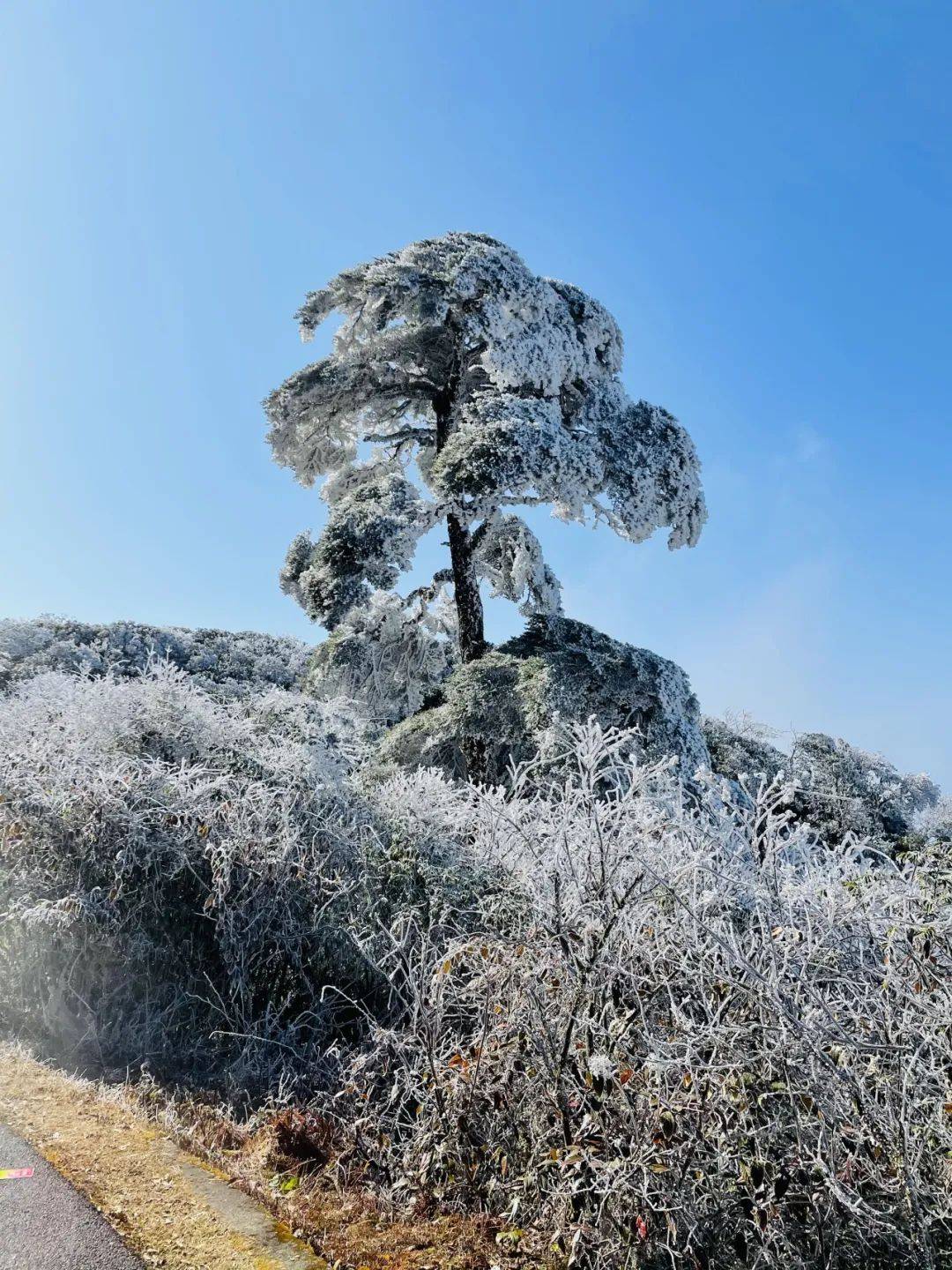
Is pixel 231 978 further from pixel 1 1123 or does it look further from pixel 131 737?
pixel 131 737

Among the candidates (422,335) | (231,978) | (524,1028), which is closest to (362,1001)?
(231,978)

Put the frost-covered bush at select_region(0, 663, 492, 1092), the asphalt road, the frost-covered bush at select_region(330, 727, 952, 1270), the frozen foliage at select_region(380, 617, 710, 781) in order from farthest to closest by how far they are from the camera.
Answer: the frozen foliage at select_region(380, 617, 710, 781), the frost-covered bush at select_region(0, 663, 492, 1092), the frost-covered bush at select_region(330, 727, 952, 1270), the asphalt road

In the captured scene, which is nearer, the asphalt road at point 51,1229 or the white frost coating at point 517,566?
the asphalt road at point 51,1229

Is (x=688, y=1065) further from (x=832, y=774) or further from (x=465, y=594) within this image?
(x=832, y=774)

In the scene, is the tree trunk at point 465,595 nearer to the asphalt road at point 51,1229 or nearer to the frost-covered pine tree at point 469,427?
the frost-covered pine tree at point 469,427

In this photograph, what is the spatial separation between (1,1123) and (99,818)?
2.10 meters

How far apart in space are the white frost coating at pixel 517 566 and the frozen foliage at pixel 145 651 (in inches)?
313

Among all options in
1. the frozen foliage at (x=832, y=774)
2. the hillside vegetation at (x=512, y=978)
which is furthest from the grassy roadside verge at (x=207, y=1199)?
the frozen foliage at (x=832, y=774)

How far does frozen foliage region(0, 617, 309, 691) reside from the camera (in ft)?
64.1

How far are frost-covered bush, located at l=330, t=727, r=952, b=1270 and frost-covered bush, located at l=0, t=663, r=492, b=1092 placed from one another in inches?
39.9

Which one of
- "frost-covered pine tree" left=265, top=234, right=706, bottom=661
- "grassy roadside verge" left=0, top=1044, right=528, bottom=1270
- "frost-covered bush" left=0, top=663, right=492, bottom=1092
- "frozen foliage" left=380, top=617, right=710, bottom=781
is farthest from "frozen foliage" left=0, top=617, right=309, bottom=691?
"grassy roadside verge" left=0, top=1044, right=528, bottom=1270

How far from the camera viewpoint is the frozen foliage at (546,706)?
9.79 metres

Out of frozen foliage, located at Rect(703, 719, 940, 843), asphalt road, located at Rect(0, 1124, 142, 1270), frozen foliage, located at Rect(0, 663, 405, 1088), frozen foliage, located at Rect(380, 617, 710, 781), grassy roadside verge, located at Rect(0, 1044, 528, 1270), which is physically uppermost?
frozen foliage, located at Rect(703, 719, 940, 843)

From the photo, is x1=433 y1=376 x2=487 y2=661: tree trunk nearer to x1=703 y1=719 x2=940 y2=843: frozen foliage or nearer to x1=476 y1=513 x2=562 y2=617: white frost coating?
x1=476 y1=513 x2=562 y2=617: white frost coating
